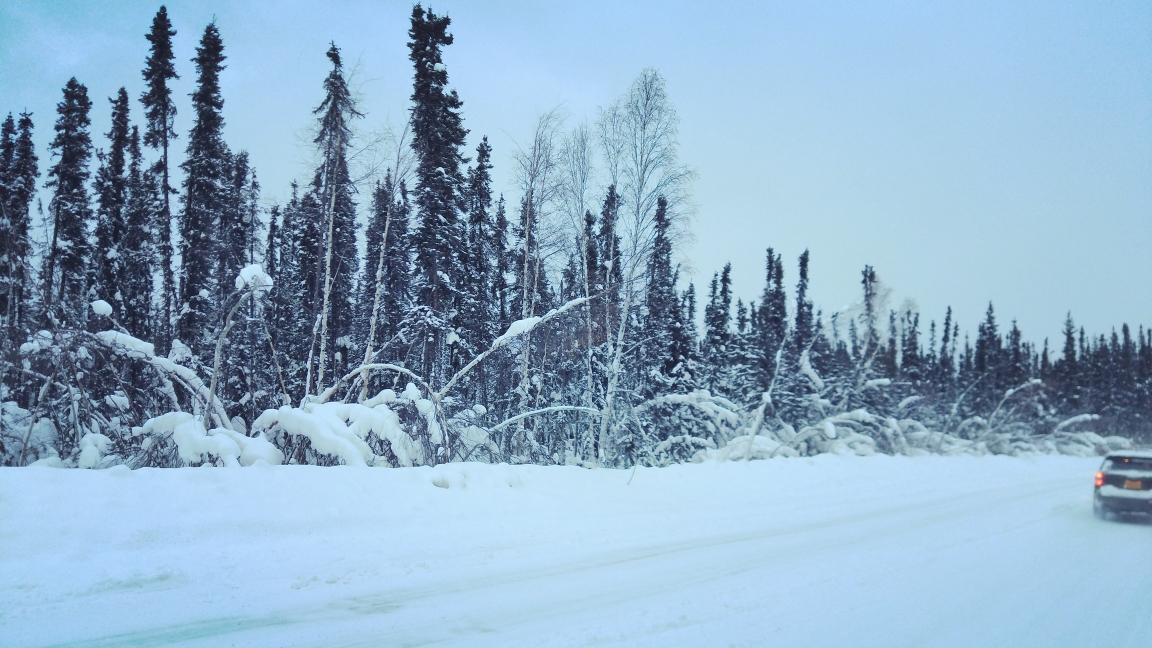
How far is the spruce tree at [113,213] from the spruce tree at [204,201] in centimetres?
197

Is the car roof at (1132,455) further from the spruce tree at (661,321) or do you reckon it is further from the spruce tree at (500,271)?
the spruce tree at (500,271)

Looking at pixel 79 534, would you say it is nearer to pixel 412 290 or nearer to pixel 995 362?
pixel 412 290

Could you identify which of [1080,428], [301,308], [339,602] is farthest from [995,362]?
[339,602]

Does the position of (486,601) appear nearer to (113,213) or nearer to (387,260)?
(387,260)

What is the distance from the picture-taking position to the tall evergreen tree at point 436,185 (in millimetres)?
17875

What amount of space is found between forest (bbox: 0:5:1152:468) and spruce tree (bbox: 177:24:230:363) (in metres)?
0.08

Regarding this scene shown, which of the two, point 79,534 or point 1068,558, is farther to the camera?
point 1068,558

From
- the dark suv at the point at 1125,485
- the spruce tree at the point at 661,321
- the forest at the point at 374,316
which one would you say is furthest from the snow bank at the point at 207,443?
the dark suv at the point at 1125,485

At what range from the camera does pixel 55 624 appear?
12.7 ft

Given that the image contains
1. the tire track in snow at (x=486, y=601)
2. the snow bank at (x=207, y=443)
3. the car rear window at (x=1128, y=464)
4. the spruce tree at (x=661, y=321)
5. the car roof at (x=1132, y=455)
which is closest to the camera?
the tire track in snow at (x=486, y=601)

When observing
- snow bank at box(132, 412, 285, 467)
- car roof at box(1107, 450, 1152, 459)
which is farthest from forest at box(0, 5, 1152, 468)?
car roof at box(1107, 450, 1152, 459)

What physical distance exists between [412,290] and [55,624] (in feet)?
56.0

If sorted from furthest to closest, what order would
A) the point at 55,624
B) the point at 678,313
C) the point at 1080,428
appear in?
1. the point at 1080,428
2. the point at 678,313
3. the point at 55,624

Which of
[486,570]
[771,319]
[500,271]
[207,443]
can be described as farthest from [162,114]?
[771,319]
